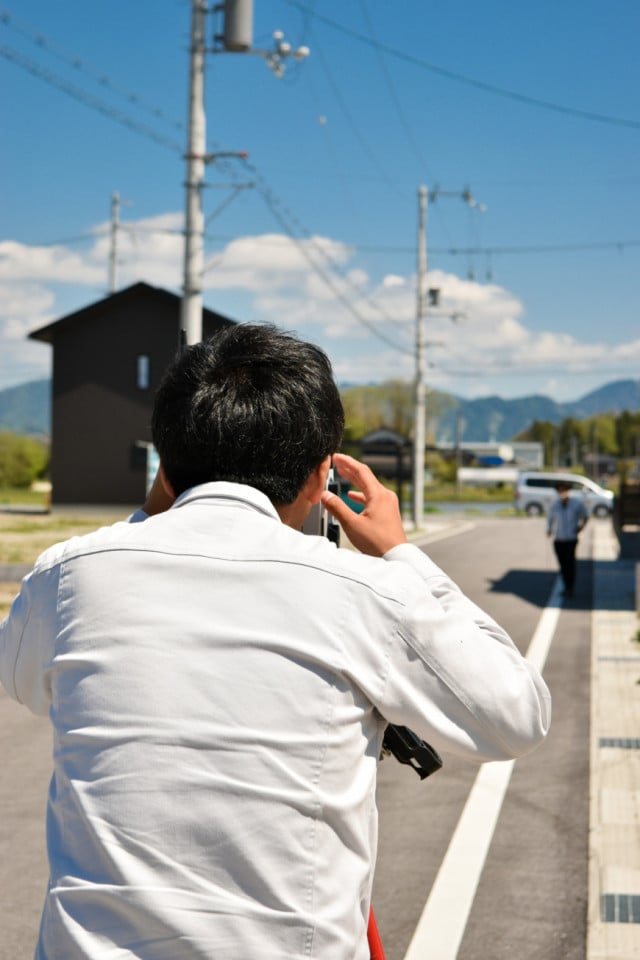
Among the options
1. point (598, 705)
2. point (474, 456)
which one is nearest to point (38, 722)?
point (598, 705)

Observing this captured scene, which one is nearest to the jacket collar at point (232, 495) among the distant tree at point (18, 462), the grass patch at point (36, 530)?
the grass patch at point (36, 530)

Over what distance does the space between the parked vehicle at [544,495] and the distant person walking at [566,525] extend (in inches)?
1225

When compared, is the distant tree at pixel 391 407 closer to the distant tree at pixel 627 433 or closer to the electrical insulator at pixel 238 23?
the distant tree at pixel 627 433

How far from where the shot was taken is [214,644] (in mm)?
1475

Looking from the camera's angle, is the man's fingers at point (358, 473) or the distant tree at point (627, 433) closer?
the man's fingers at point (358, 473)

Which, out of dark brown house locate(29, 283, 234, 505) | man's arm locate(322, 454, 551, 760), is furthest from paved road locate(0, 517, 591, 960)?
dark brown house locate(29, 283, 234, 505)

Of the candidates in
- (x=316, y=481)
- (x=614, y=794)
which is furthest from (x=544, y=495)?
(x=316, y=481)

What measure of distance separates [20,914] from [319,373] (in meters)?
3.47

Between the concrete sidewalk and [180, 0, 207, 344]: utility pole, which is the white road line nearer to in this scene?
the concrete sidewalk

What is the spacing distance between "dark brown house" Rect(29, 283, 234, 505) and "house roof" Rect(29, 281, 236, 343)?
35 mm

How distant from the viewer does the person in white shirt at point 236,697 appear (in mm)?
1431

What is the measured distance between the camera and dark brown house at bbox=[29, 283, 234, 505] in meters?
37.7

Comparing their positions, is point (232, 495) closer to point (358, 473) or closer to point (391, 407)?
point (358, 473)

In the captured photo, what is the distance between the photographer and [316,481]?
5.62 feet
